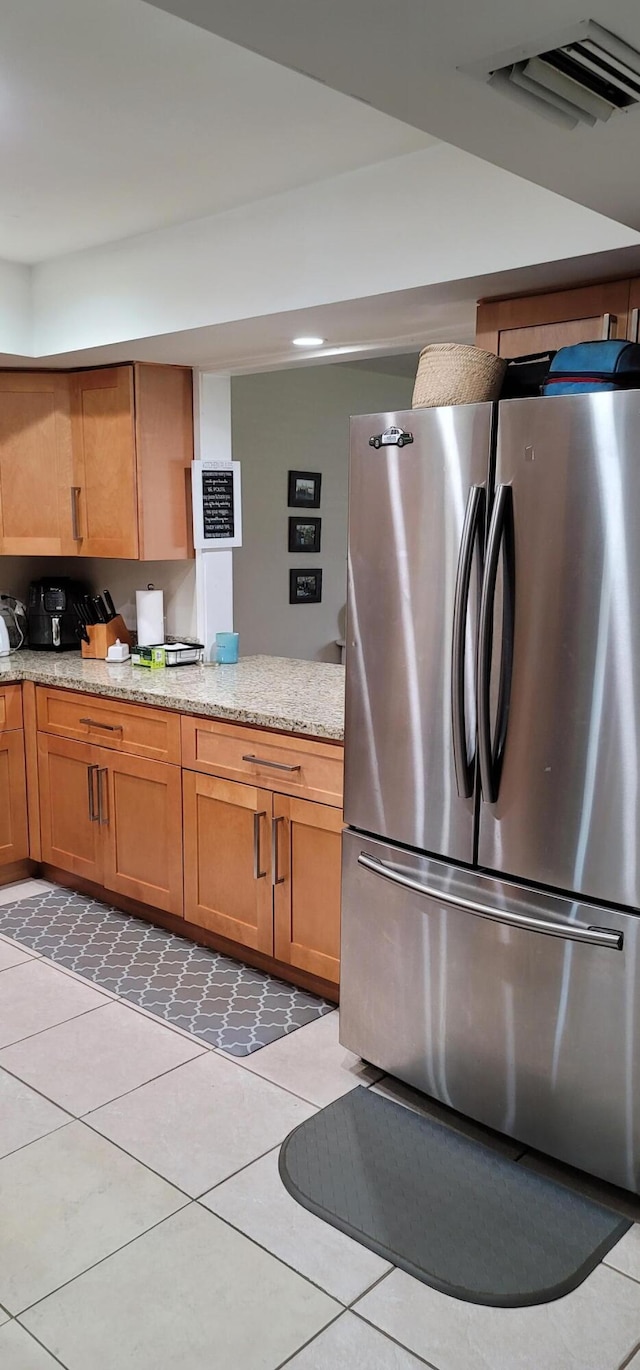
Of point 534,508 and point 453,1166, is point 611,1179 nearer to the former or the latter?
point 453,1166

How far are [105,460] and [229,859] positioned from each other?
1776mm

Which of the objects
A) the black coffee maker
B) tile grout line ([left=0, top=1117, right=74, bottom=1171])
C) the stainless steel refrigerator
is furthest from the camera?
the black coffee maker

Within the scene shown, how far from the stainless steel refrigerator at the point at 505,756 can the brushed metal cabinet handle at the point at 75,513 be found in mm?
2079

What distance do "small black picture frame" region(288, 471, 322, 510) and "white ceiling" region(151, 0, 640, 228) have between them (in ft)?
12.8

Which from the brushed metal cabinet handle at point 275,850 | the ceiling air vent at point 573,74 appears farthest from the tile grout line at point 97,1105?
the ceiling air vent at point 573,74

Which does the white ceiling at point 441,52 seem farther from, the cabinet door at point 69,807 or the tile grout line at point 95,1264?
the cabinet door at point 69,807

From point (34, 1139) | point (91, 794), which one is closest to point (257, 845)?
point (91, 794)

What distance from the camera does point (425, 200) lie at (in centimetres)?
256

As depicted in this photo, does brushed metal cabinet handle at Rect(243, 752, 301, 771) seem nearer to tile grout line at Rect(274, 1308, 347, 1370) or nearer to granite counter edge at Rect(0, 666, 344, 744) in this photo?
granite counter edge at Rect(0, 666, 344, 744)

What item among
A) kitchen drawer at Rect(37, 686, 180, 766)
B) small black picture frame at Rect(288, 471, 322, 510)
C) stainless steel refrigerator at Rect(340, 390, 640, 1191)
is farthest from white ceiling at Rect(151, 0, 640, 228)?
small black picture frame at Rect(288, 471, 322, 510)

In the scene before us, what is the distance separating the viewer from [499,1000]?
7.41 ft

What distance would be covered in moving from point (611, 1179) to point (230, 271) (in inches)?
107

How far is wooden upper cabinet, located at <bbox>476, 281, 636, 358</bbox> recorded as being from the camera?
242 cm

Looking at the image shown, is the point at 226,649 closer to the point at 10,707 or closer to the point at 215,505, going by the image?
the point at 215,505
